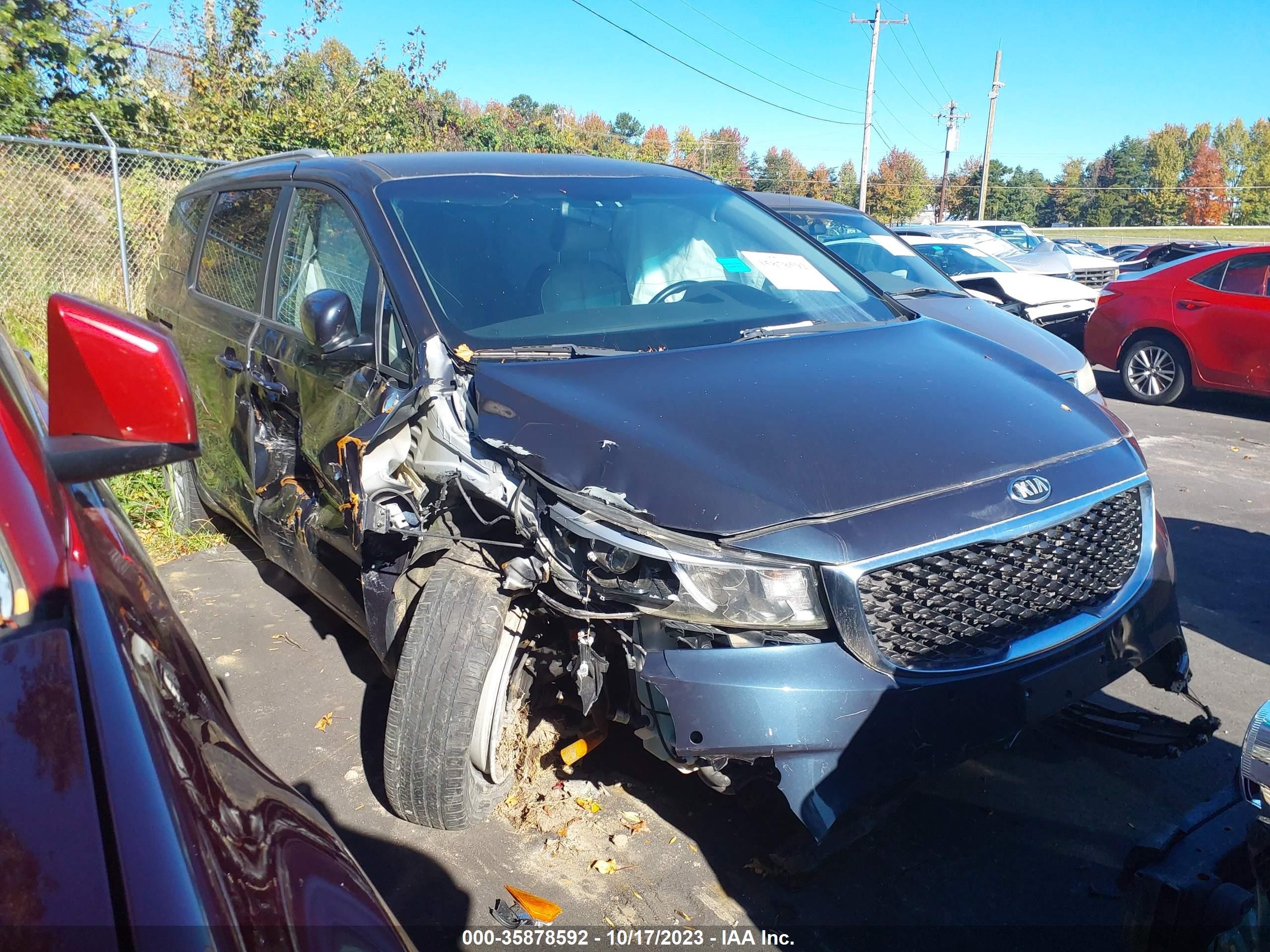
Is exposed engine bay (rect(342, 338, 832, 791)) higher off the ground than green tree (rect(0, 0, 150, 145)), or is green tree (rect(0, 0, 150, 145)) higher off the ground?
green tree (rect(0, 0, 150, 145))

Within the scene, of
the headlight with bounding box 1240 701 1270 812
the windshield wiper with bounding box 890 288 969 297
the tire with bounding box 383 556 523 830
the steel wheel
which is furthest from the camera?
the steel wheel

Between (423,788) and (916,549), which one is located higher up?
(916,549)

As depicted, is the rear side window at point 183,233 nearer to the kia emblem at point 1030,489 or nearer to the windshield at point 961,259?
the kia emblem at point 1030,489

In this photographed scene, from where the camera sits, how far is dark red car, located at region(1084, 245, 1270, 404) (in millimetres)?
8617

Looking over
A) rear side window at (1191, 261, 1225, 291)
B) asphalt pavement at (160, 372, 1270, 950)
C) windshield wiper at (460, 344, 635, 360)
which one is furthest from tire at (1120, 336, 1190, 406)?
windshield wiper at (460, 344, 635, 360)

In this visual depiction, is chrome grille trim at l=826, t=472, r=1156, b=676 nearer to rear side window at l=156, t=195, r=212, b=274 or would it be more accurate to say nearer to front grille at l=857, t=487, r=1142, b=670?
front grille at l=857, t=487, r=1142, b=670

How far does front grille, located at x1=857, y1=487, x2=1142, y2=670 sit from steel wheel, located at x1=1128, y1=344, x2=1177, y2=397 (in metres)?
7.89

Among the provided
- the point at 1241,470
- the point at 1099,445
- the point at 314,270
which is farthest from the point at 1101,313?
the point at 314,270

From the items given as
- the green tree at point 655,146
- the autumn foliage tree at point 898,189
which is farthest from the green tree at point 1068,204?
the green tree at point 655,146

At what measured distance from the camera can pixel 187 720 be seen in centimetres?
139

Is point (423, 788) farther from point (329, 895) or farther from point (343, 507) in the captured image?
point (329, 895)

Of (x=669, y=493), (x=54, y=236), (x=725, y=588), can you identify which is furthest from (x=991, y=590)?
(x=54, y=236)

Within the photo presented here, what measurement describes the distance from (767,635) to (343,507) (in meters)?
1.65

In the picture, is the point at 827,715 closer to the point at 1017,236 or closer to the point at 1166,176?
the point at 1017,236
